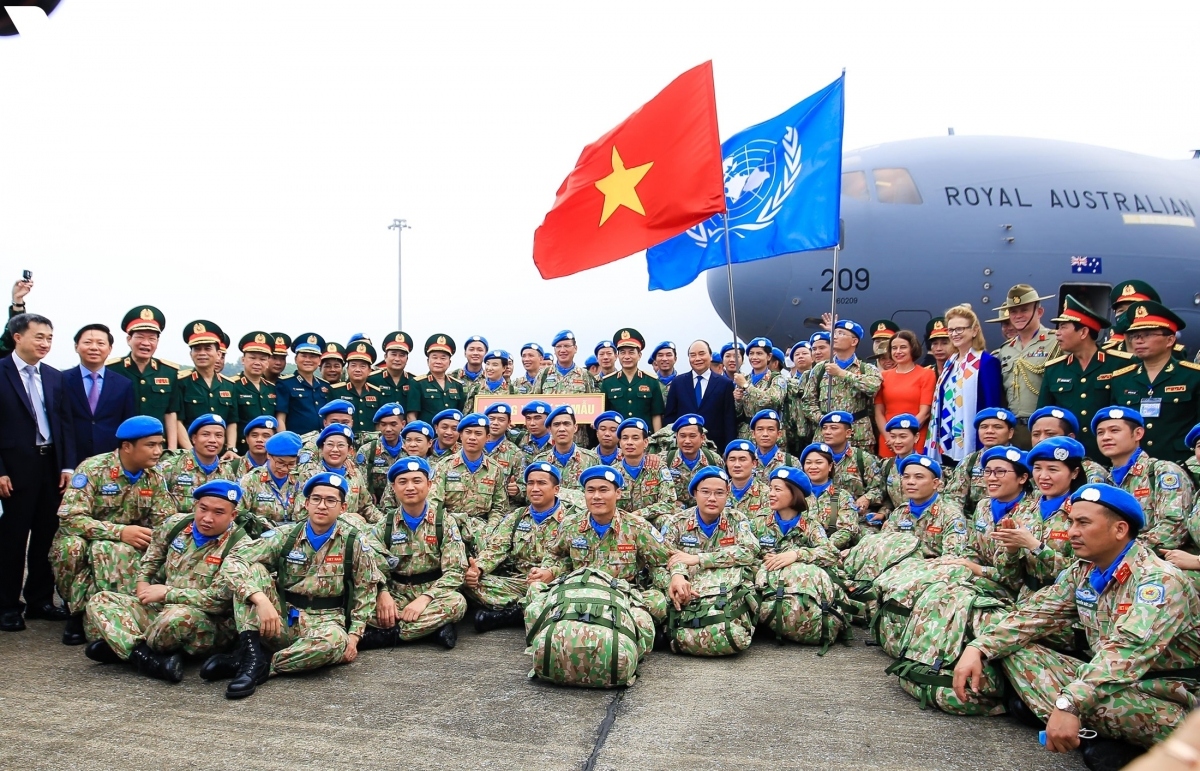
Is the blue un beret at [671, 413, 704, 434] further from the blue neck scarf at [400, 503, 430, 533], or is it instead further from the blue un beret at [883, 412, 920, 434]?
the blue neck scarf at [400, 503, 430, 533]

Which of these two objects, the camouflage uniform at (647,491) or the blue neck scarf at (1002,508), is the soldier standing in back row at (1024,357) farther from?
the camouflage uniform at (647,491)

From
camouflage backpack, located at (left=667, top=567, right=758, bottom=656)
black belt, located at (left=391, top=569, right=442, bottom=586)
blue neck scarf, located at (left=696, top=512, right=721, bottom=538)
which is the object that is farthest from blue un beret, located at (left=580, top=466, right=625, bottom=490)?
black belt, located at (left=391, top=569, right=442, bottom=586)

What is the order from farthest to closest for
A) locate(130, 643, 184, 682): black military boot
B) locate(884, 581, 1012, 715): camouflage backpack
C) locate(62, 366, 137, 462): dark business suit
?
1. locate(62, 366, 137, 462): dark business suit
2. locate(130, 643, 184, 682): black military boot
3. locate(884, 581, 1012, 715): camouflage backpack

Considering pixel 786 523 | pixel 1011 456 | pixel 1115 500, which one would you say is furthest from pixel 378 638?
pixel 1115 500

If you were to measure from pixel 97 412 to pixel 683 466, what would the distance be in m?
4.98

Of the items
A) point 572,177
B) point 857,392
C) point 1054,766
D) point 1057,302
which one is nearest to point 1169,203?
point 1057,302

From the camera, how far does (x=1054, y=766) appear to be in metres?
3.85

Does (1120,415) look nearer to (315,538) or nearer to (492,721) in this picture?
(492,721)

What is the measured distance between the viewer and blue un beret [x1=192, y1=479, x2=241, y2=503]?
5469 mm

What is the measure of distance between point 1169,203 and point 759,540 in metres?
10.7

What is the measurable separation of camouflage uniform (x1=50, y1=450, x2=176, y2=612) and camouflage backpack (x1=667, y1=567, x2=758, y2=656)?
12.6 feet

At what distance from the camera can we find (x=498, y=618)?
6410 millimetres

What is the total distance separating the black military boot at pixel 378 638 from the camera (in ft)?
19.1

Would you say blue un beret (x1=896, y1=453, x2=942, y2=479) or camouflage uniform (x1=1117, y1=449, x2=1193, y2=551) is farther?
blue un beret (x1=896, y1=453, x2=942, y2=479)
